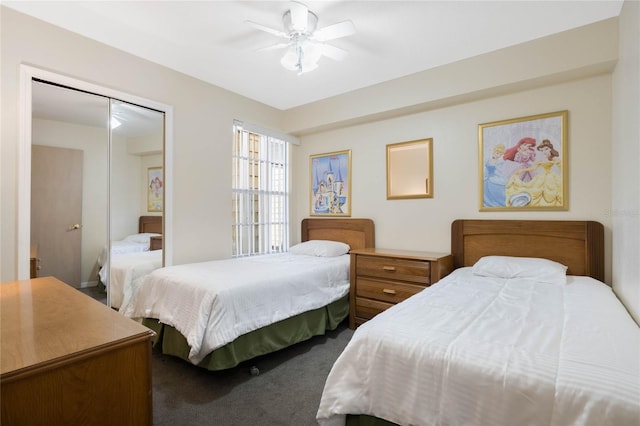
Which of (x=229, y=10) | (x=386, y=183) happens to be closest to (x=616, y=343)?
A: (x=386, y=183)

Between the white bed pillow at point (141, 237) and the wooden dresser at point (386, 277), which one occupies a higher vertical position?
the white bed pillow at point (141, 237)

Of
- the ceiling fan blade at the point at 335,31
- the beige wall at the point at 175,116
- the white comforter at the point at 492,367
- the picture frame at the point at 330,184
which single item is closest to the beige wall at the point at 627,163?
the white comforter at the point at 492,367

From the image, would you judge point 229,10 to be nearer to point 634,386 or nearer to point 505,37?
point 505,37

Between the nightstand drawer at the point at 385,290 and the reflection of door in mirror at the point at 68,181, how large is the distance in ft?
7.55

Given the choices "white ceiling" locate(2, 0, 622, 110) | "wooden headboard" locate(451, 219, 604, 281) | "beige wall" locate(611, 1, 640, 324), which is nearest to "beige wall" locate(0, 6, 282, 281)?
"white ceiling" locate(2, 0, 622, 110)

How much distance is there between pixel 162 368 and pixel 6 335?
1613 millimetres

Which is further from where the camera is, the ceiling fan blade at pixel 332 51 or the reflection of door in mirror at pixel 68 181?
the ceiling fan blade at pixel 332 51

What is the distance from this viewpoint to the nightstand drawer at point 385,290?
107 inches

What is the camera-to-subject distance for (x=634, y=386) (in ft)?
2.93

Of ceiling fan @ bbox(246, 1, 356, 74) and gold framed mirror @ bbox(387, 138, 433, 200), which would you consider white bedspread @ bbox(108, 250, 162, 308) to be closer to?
ceiling fan @ bbox(246, 1, 356, 74)

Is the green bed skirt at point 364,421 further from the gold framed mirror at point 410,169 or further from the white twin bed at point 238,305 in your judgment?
the gold framed mirror at point 410,169

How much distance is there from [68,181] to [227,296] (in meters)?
1.53

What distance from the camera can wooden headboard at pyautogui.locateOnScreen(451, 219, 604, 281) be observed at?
7.72 feet

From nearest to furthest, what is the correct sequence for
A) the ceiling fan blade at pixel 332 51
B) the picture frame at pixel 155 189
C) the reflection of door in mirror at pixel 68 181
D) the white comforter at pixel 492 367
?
the white comforter at pixel 492 367, the reflection of door in mirror at pixel 68 181, the ceiling fan blade at pixel 332 51, the picture frame at pixel 155 189
